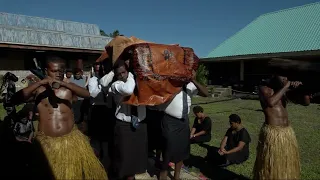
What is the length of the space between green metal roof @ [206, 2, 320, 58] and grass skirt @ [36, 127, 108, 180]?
1301cm

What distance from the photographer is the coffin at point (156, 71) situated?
3328 mm

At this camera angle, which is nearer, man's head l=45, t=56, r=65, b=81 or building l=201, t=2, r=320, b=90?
man's head l=45, t=56, r=65, b=81

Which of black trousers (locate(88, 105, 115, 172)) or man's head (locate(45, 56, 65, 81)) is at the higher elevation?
man's head (locate(45, 56, 65, 81))

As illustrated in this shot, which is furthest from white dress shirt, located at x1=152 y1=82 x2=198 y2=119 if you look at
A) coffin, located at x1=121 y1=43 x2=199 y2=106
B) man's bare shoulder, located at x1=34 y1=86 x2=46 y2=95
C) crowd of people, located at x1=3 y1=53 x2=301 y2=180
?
man's bare shoulder, located at x1=34 y1=86 x2=46 y2=95

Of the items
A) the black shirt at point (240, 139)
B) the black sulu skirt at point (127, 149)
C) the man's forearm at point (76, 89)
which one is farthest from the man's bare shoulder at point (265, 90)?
the man's forearm at point (76, 89)

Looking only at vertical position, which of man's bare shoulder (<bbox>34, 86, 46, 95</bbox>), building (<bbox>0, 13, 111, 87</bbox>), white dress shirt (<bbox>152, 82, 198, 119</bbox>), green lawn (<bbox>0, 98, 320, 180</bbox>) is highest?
building (<bbox>0, 13, 111, 87</bbox>)

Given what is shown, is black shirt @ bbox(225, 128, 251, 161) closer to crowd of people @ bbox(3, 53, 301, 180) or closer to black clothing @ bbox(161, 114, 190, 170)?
crowd of people @ bbox(3, 53, 301, 180)

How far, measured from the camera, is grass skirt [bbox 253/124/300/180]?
3.37 metres

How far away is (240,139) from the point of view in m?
4.88

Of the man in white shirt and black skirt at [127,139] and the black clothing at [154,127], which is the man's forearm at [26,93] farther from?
the black clothing at [154,127]

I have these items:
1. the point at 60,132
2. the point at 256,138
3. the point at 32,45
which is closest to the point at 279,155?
the point at 60,132

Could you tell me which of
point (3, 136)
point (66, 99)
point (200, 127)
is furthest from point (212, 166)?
point (3, 136)

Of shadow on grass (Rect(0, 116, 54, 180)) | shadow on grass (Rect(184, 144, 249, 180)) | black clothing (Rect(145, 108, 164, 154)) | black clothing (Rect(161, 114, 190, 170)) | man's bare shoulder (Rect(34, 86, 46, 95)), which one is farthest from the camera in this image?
black clothing (Rect(145, 108, 164, 154))

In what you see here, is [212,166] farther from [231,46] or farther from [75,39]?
[231,46]
